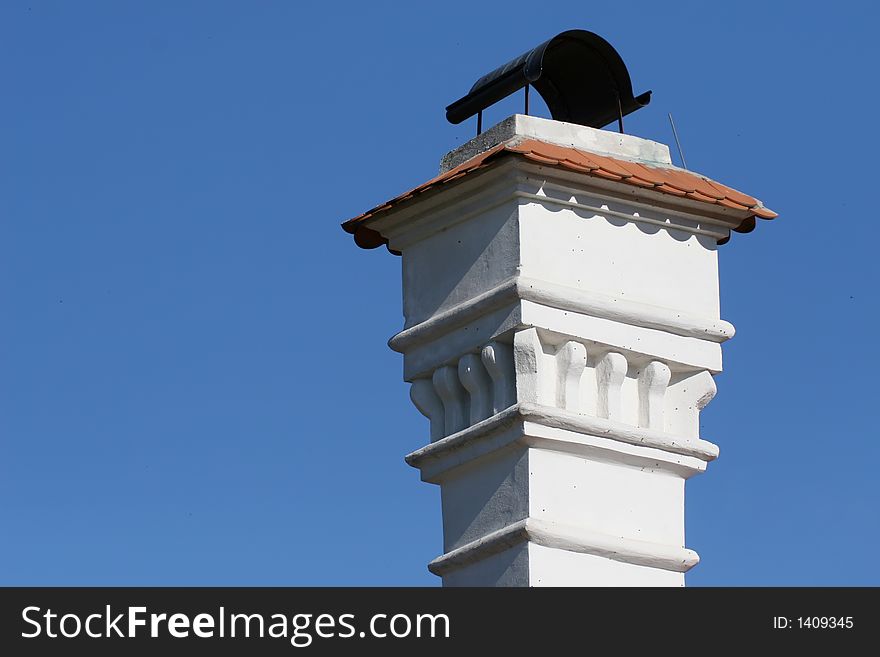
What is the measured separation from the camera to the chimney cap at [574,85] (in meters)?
21.1

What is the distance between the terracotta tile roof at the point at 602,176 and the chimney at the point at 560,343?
0.06 feet

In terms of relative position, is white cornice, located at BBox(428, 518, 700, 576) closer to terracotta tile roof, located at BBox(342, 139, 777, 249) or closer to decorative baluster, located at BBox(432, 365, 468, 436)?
decorative baluster, located at BBox(432, 365, 468, 436)

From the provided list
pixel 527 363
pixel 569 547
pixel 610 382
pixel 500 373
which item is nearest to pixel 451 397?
pixel 500 373

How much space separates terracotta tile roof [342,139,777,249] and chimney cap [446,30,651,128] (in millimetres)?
693

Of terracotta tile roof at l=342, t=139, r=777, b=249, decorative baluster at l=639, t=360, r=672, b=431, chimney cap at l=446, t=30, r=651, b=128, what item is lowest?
decorative baluster at l=639, t=360, r=672, b=431

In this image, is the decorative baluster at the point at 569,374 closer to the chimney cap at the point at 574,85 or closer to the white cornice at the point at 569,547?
the white cornice at the point at 569,547

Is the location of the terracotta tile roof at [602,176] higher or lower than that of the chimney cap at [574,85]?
lower

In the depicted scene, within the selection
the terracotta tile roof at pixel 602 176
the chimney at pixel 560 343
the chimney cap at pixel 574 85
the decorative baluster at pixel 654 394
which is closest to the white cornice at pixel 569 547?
the chimney at pixel 560 343

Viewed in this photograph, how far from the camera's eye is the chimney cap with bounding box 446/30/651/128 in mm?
21141

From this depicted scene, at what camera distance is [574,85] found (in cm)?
2153

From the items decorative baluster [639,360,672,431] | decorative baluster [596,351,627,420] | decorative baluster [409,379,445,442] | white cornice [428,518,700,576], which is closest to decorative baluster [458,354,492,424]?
decorative baluster [409,379,445,442]

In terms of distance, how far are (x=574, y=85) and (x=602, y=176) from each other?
165 centimetres

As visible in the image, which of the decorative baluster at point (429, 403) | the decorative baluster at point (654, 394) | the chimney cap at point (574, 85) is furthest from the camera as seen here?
the chimney cap at point (574, 85)

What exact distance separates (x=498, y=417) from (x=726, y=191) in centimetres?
238
